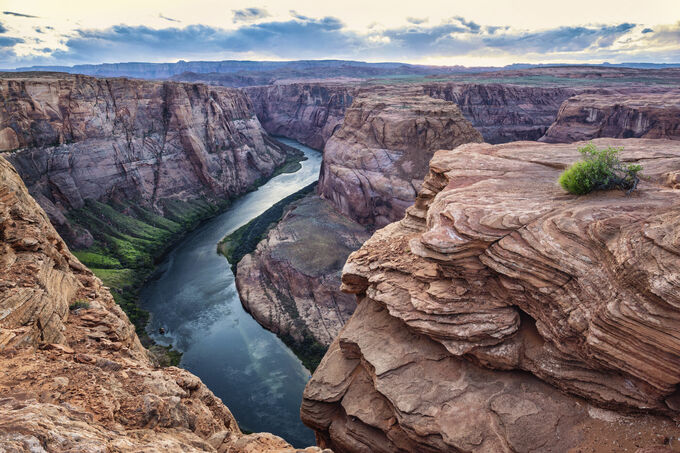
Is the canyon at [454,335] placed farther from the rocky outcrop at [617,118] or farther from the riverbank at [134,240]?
the rocky outcrop at [617,118]

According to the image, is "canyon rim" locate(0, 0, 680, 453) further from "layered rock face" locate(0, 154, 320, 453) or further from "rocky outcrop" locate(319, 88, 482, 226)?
"rocky outcrop" locate(319, 88, 482, 226)

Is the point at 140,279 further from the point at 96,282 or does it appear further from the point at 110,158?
the point at 96,282

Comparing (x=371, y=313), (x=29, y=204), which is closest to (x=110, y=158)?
(x=29, y=204)

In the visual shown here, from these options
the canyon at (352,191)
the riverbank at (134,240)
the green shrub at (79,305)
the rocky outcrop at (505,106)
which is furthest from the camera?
the rocky outcrop at (505,106)

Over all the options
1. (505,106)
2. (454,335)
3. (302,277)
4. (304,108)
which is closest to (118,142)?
(302,277)

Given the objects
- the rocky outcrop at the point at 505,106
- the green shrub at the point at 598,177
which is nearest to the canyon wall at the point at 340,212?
the green shrub at the point at 598,177

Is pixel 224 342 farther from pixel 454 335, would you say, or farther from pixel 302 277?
pixel 454 335
